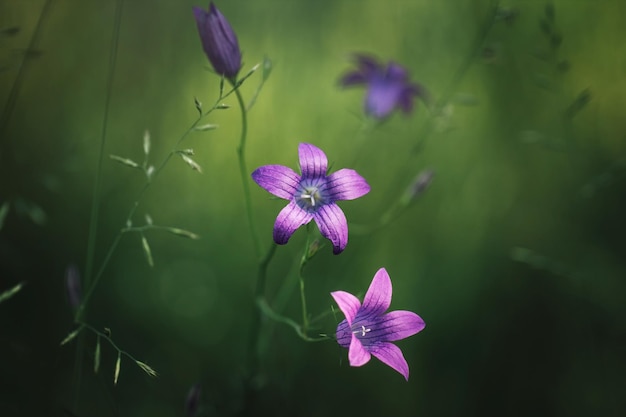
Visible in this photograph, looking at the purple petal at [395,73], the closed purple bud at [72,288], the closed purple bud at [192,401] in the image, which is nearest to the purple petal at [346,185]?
the closed purple bud at [192,401]

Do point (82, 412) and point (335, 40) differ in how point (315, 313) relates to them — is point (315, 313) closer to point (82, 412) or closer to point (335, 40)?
point (82, 412)

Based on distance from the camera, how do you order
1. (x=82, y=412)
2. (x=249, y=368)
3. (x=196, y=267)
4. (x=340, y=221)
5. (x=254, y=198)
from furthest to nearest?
(x=254, y=198) < (x=196, y=267) < (x=82, y=412) < (x=249, y=368) < (x=340, y=221)

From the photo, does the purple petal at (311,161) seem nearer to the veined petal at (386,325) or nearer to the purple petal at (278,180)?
the purple petal at (278,180)

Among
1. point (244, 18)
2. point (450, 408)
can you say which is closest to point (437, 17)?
point (244, 18)

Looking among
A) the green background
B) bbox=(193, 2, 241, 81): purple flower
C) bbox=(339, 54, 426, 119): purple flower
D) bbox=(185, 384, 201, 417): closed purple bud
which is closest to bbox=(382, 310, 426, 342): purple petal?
bbox=(185, 384, 201, 417): closed purple bud

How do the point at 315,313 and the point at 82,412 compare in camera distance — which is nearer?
the point at 82,412

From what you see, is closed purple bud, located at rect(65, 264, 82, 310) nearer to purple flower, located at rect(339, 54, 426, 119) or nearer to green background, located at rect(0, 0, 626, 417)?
green background, located at rect(0, 0, 626, 417)
